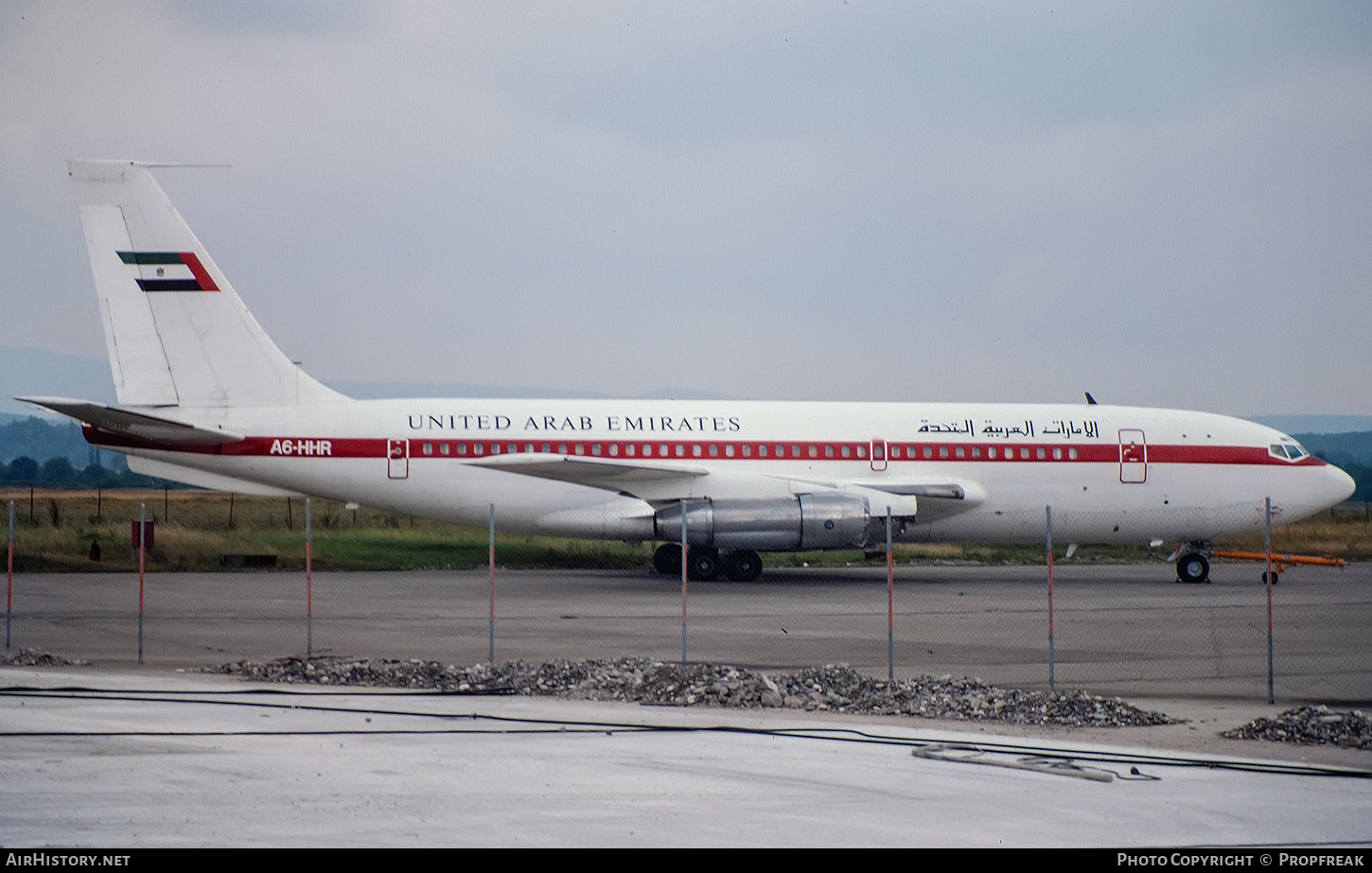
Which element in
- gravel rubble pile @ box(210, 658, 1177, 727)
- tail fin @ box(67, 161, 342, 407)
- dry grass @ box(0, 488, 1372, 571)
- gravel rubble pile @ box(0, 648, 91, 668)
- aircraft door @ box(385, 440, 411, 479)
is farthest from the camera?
dry grass @ box(0, 488, 1372, 571)

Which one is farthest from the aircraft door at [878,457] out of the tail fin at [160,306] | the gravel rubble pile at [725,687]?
the gravel rubble pile at [725,687]

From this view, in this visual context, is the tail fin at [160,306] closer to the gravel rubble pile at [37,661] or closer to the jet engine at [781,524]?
the jet engine at [781,524]

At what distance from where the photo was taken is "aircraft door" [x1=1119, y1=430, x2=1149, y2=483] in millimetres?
28703

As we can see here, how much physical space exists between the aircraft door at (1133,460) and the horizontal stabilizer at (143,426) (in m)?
16.4

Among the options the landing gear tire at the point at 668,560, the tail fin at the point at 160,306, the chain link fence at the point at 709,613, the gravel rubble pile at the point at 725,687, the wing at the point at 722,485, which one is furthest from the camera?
the landing gear tire at the point at 668,560

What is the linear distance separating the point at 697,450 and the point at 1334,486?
1294 centimetres

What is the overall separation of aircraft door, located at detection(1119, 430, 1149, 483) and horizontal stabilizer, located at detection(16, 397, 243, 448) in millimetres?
16427

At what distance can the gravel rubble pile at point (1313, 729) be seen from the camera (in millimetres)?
9914

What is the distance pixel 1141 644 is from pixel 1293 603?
7.06m

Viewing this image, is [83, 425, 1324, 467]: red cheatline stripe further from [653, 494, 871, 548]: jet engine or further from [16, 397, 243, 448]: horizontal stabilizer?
[653, 494, 871, 548]: jet engine

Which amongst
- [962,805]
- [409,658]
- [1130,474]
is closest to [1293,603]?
[1130,474]

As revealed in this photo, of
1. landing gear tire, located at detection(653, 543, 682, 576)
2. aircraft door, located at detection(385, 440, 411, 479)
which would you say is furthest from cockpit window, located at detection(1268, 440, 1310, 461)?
aircraft door, located at detection(385, 440, 411, 479)

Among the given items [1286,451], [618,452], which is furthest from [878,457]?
[1286,451]

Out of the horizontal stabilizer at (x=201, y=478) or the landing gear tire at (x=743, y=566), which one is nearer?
the horizontal stabilizer at (x=201, y=478)
